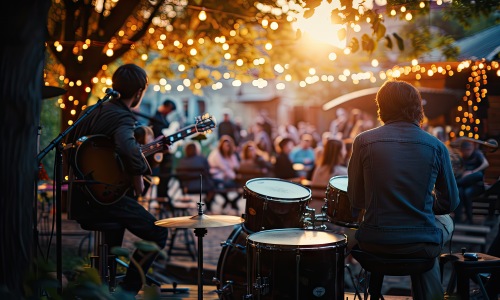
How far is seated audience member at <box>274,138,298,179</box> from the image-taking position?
15.5m

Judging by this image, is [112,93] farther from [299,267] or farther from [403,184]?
[403,184]

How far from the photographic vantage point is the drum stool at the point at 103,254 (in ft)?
19.7

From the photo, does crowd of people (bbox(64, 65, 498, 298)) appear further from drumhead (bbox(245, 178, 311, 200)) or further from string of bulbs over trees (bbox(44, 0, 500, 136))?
string of bulbs over trees (bbox(44, 0, 500, 136))

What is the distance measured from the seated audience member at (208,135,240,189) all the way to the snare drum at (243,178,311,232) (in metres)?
9.70

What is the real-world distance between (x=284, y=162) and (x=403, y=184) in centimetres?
1068

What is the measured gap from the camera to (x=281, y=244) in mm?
5309

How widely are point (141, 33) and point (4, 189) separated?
353 inches

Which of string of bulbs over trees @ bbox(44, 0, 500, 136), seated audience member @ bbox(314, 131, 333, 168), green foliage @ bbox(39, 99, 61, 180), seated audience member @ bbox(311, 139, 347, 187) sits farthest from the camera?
green foliage @ bbox(39, 99, 61, 180)

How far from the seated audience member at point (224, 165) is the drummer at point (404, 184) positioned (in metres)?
11.2

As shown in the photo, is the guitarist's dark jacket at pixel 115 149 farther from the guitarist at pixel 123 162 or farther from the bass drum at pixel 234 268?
the bass drum at pixel 234 268

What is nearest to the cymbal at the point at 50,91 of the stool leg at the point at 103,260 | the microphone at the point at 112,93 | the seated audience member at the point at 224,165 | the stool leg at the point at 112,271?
the microphone at the point at 112,93

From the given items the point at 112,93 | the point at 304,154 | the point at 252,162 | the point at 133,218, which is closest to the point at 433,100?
the point at 304,154

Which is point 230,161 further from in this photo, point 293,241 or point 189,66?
point 293,241

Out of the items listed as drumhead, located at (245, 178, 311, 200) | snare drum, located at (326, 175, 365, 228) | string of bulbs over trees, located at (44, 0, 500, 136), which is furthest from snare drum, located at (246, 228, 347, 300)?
string of bulbs over trees, located at (44, 0, 500, 136)
